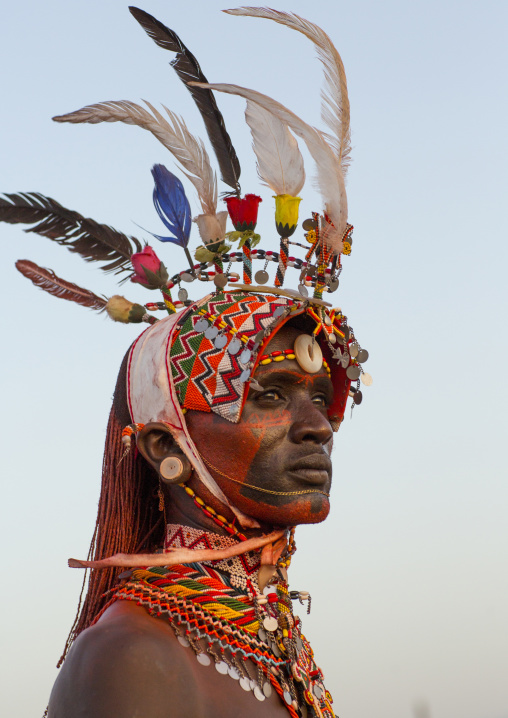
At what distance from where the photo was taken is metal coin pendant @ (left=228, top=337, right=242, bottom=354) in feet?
16.0

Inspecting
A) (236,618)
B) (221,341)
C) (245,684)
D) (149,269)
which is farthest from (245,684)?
(149,269)

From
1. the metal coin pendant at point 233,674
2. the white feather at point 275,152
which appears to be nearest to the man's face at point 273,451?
the metal coin pendant at point 233,674

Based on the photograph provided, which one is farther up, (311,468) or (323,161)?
(323,161)

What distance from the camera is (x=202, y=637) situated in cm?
455

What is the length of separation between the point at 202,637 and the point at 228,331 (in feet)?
4.70

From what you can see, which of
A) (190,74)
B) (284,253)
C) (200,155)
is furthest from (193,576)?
(190,74)

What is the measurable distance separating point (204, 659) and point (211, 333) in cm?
152

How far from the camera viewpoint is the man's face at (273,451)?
4.79m

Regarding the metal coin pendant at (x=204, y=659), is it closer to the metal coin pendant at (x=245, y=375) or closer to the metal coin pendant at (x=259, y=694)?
the metal coin pendant at (x=259, y=694)

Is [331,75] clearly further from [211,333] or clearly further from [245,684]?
[245,684]

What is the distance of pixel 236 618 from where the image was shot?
4.71 metres

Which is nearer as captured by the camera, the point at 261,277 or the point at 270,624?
the point at 270,624

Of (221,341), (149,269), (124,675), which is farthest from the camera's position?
(149,269)

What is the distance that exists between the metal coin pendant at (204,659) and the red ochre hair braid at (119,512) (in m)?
0.72
